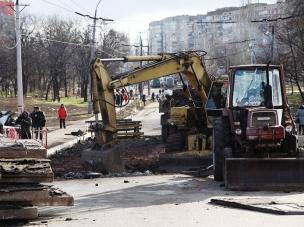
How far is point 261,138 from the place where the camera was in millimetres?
14375

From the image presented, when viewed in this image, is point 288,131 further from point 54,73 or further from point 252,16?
point 252,16

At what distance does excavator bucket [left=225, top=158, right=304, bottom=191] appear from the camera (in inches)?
547

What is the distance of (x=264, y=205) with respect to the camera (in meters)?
11.3

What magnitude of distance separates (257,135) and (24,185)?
5.97 meters

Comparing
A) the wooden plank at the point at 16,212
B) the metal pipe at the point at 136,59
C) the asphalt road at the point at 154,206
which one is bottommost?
the asphalt road at the point at 154,206

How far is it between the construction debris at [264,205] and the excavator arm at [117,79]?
715 centimetres

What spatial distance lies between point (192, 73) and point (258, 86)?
4869 mm

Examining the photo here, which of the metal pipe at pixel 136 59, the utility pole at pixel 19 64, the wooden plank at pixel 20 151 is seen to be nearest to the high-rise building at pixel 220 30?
the utility pole at pixel 19 64

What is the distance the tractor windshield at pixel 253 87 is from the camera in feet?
49.7

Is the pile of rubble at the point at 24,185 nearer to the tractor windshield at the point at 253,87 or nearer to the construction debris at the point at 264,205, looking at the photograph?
the construction debris at the point at 264,205

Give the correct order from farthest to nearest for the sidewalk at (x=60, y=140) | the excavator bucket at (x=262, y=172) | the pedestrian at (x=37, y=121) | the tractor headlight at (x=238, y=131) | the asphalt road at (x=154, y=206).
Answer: the pedestrian at (x=37, y=121), the sidewalk at (x=60, y=140), the tractor headlight at (x=238, y=131), the excavator bucket at (x=262, y=172), the asphalt road at (x=154, y=206)

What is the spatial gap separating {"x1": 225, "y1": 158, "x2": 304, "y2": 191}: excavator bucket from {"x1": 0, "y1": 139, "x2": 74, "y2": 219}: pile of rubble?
450 cm

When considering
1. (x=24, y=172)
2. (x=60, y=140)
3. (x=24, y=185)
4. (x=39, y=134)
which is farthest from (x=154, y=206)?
(x=60, y=140)

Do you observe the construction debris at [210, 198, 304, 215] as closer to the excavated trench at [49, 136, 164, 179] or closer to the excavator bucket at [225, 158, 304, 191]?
the excavator bucket at [225, 158, 304, 191]
